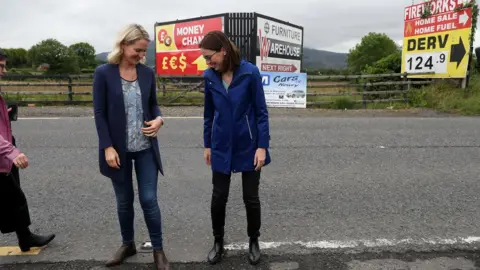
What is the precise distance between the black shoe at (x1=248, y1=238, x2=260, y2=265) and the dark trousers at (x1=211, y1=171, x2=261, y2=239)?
0.05m

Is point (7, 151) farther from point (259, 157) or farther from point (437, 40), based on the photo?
point (437, 40)

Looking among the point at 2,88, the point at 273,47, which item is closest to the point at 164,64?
the point at 273,47

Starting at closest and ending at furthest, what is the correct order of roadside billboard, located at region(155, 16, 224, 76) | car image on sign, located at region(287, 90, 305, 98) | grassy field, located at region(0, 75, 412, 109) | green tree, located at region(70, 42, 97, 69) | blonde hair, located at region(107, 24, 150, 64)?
blonde hair, located at region(107, 24, 150, 64) < car image on sign, located at region(287, 90, 305, 98) < grassy field, located at region(0, 75, 412, 109) < roadside billboard, located at region(155, 16, 224, 76) < green tree, located at region(70, 42, 97, 69)

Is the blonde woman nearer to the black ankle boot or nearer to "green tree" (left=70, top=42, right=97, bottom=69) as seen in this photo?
the black ankle boot

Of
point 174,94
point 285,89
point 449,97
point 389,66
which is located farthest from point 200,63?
point 449,97

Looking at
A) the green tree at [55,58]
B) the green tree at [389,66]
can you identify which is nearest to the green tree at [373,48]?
the green tree at [55,58]

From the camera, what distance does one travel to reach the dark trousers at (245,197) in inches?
120

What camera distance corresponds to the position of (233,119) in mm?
2932

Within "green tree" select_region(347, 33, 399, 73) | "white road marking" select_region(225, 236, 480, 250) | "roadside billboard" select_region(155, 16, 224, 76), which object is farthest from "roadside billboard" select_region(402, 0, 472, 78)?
"green tree" select_region(347, 33, 399, 73)

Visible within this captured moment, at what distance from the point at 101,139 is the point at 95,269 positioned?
3.39 ft

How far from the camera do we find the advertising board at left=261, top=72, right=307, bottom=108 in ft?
44.7

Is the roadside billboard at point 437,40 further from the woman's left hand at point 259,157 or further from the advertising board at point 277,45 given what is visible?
the woman's left hand at point 259,157

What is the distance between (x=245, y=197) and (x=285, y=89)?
11.0 metres

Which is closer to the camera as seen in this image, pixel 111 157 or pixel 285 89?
pixel 111 157
